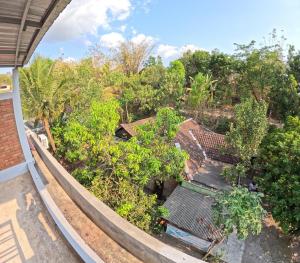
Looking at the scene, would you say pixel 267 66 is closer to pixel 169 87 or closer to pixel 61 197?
pixel 169 87

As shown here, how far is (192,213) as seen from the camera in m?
10.2

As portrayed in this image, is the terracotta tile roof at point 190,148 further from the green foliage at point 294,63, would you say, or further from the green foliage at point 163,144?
the green foliage at point 294,63

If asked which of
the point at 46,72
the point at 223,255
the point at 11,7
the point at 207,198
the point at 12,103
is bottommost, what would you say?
the point at 223,255

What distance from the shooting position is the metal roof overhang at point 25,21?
2.79 meters

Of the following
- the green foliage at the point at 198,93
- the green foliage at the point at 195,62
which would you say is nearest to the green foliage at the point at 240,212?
the green foliage at the point at 198,93

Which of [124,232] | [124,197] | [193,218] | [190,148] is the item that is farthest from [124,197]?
[190,148]

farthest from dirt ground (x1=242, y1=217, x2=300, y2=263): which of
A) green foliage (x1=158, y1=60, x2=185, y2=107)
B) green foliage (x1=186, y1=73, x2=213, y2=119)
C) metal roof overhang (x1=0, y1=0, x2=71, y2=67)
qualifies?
green foliage (x1=158, y1=60, x2=185, y2=107)

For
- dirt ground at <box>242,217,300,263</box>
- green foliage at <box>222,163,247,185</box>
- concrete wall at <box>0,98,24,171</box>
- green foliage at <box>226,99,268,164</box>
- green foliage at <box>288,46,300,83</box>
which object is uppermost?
green foliage at <box>288,46,300,83</box>

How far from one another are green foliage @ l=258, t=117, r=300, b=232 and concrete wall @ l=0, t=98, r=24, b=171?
8.88m

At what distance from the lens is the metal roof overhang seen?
2.79 meters

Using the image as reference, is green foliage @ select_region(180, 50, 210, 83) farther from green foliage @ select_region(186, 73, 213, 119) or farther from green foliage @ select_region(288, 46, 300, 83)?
green foliage @ select_region(288, 46, 300, 83)

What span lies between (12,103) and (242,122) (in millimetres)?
10563

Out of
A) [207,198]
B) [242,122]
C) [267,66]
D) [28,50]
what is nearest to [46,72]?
[28,50]

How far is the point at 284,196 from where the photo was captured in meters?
9.55
